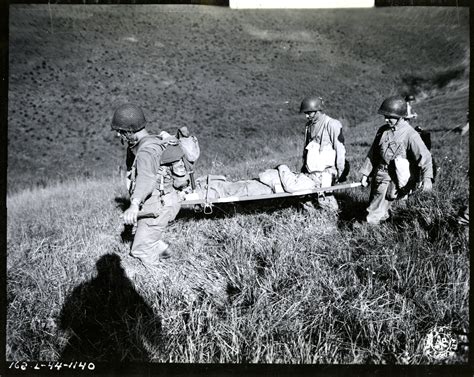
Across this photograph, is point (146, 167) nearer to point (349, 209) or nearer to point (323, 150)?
point (323, 150)

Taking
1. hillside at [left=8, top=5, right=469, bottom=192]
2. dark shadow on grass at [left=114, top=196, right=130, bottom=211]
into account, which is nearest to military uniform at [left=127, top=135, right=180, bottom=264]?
dark shadow on grass at [left=114, top=196, right=130, bottom=211]

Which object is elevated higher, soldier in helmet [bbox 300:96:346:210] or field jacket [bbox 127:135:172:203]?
soldier in helmet [bbox 300:96:346:210]

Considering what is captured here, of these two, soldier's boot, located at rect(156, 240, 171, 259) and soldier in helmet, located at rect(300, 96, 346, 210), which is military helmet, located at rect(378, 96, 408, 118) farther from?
soldier's boot, located at rect(156, 240, 171, 259)

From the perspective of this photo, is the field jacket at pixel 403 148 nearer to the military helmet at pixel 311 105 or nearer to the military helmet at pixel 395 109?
the military helmet at pixel 395 109

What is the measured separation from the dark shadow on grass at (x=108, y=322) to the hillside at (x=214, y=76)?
6.23m

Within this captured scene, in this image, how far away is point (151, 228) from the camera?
4.09m

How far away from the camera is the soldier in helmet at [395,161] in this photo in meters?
4.44

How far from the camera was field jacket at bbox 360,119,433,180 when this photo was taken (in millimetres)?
4391

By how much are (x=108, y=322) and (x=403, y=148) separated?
3903 mm

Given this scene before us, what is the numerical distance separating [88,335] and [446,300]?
322 cm

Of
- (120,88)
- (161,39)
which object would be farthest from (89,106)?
(161,39)

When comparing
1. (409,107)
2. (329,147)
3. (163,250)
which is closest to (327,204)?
(329,147)

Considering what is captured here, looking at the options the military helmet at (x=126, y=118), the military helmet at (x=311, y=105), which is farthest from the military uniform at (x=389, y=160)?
the military helmet at (x=126, y=118)

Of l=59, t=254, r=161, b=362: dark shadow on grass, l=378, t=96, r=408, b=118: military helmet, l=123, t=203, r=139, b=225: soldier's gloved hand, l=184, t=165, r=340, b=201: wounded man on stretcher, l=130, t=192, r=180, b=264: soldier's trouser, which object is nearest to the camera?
l=59, t=254, r=161, b=362: dark shadow on grass
